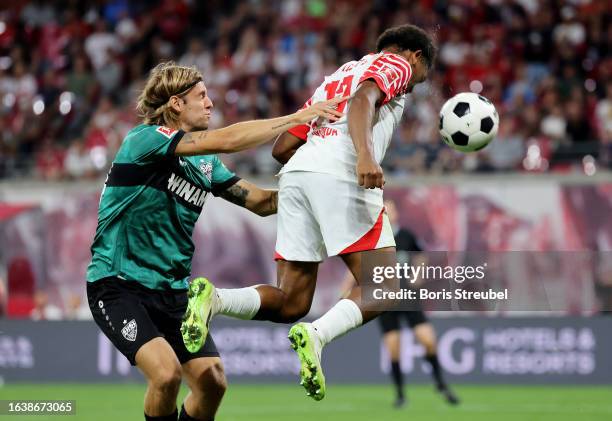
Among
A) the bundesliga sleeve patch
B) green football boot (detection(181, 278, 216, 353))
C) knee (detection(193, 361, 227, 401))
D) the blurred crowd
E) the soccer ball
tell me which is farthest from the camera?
the blurred crowd

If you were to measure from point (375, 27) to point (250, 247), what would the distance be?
3.82 meters

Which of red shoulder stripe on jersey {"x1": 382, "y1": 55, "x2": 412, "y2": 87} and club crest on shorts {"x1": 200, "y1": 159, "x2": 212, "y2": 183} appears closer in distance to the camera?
red shoulder stripe on jersey {"x1": 382, "y1": 55, "x2": 412, "y2": 87}

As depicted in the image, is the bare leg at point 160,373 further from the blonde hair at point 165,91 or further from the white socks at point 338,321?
the blonde hair at point 165,91

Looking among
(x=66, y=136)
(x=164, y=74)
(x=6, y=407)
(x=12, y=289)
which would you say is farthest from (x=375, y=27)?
(x=164, y=74)

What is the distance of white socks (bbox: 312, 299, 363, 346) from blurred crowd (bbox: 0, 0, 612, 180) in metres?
8.35

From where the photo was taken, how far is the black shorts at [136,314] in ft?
19.6

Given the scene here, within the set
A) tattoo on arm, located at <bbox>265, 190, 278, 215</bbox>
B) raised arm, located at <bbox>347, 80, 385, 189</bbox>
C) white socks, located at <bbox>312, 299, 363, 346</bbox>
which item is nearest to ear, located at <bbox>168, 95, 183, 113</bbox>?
tattoo on arm, located at <bbox>265, 190, 278, 215</bbox>

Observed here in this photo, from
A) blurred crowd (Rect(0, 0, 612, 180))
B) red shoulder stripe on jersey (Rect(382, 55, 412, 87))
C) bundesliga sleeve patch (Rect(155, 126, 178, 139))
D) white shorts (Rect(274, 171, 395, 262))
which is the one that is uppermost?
blurred crowd (Rect(0, 0, 612, 180))

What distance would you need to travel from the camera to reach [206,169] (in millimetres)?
6582

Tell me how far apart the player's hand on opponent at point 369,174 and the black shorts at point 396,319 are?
6.08 m

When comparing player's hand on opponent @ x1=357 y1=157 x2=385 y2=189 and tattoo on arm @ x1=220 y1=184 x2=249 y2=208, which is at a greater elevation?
tattoo on arm @ x1=220 y1=184 x2=249 y2=208

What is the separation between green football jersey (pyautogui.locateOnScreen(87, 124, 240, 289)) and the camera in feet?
20.0

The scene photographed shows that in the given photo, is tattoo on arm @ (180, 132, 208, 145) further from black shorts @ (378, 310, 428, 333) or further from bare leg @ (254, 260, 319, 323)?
black shorts @ (378, 310, 428, 333)

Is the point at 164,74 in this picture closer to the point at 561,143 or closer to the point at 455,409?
the point at 455,409
